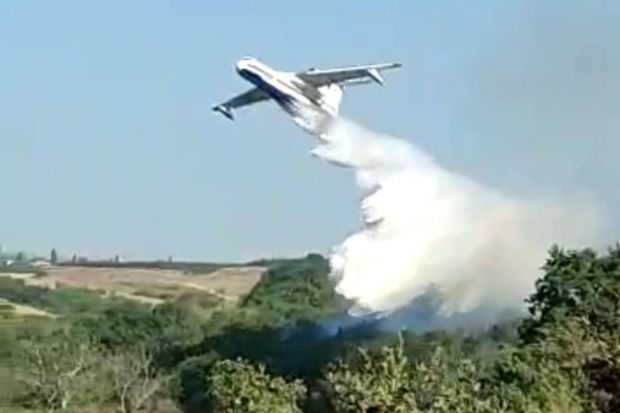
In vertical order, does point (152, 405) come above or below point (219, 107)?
below

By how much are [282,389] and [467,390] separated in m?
6.58

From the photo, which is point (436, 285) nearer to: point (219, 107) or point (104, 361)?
point (219, 107)

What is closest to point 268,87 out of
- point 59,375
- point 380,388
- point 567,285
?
point 567,285

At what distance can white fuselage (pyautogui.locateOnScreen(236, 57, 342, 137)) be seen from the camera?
69.6 meters

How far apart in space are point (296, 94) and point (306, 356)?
44.0 m

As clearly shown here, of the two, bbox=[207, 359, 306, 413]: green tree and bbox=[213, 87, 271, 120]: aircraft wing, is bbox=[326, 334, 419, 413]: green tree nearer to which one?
bbox=[207, 359, 306, 413]: green tree

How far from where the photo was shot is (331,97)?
72000mm

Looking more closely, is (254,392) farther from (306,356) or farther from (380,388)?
(306,356)

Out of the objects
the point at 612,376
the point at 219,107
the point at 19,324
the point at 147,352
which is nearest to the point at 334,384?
the point at 612,376

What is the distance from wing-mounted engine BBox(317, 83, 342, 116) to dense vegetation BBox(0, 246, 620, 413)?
10.9 meters

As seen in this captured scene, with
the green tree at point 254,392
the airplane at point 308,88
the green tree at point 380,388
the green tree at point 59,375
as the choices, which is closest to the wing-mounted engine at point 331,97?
the airplane at point 308,88

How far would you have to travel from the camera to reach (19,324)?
566 ft

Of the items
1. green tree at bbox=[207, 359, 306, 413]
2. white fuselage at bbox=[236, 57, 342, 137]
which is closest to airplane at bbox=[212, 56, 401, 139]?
white fuselage at bbox=[236, 57, 342, 137]

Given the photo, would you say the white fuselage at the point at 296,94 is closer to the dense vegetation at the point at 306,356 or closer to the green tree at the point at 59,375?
the dense vegetation at the point at 306,356
